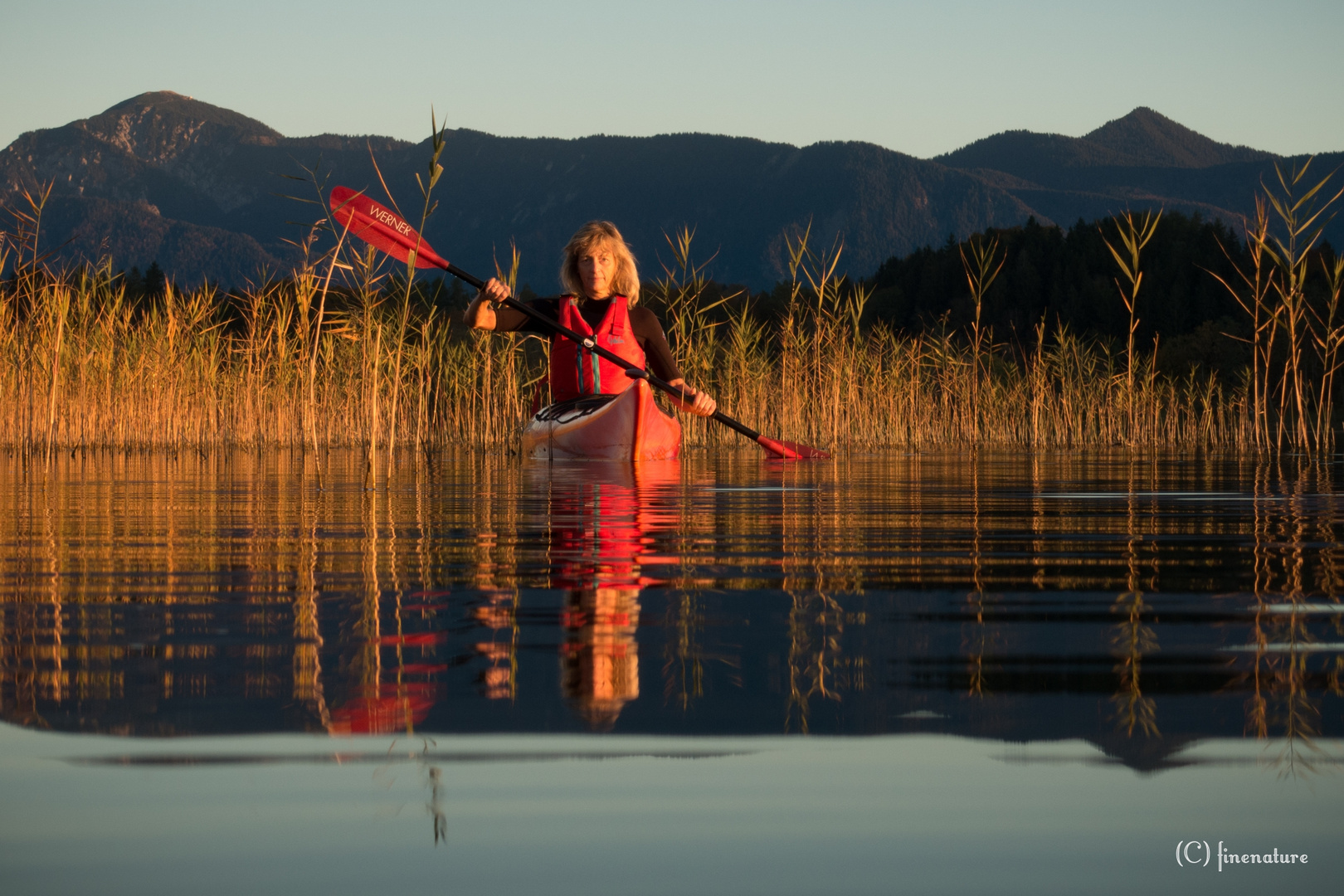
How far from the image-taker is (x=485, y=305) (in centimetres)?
813

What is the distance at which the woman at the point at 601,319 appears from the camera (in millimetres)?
9258

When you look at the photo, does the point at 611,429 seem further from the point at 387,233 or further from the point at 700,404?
the point at 387,233

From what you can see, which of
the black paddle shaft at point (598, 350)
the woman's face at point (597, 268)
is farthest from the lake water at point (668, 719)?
the woman's face at point (597, 268)

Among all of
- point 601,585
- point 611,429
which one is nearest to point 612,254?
point 611,429

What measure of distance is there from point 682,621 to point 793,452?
7804 millimetres

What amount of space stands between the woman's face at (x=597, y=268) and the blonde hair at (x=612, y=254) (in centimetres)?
2

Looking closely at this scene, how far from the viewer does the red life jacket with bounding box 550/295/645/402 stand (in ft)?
30.3

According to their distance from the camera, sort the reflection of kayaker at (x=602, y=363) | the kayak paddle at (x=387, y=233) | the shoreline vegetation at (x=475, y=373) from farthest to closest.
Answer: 1. the shoreline vegetation at (x=475, y=373)
2. the reflection of kayaker at (x=602, y=363)
3. the kayak paddle at (x=387, y=233)

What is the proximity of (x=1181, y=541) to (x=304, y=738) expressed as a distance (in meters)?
3.13

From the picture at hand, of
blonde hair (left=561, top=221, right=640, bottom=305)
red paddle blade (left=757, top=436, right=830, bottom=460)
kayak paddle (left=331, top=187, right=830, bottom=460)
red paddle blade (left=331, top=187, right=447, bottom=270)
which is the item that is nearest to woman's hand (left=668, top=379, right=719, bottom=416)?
red paddle blade (left=757, top=436, right=830, bottom=460)

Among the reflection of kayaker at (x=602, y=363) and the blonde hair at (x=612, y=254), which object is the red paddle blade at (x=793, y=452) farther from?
the blonde hair at (x=612, y=254)

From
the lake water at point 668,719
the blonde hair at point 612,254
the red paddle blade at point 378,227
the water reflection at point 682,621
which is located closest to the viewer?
the lake water at point 668,719

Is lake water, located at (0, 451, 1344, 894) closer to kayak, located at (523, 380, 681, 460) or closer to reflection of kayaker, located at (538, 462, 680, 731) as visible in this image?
reflection of kayaker, located at (538, 462, 680, 731)

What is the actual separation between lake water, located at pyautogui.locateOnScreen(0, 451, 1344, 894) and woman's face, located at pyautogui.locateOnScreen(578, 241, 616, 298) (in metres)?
5.91
